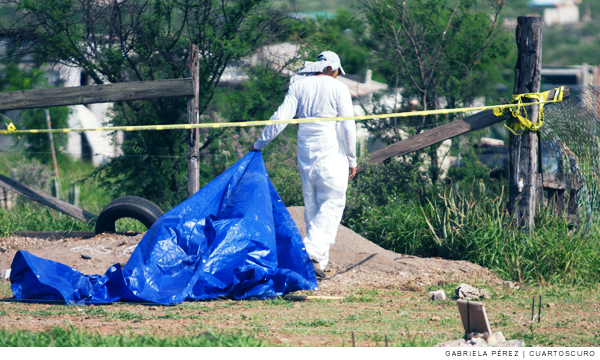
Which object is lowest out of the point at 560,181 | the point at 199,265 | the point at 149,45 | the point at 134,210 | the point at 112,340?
the point at 112,340

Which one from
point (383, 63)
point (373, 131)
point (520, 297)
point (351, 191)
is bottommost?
point (520, 297)

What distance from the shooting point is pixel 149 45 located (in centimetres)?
843

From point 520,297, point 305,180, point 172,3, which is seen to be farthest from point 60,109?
point 520,297

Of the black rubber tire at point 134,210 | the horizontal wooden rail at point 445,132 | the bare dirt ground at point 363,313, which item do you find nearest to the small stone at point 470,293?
the bare dirt ground at point 363,313

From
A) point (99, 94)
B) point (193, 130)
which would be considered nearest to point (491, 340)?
point (193, 130)

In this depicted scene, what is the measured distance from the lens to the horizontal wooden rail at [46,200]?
8.12 metres

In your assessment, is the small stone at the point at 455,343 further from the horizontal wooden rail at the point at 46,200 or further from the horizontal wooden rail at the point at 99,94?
the horizontal wooden rail at the point at 46,200

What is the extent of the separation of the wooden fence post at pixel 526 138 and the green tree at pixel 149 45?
145 inches

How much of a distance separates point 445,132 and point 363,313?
3.20m

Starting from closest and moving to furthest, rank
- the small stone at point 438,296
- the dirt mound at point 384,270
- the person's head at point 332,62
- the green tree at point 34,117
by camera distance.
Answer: the small stone at point 438,296 < the dirt mound at point 384,270 < the person's head at point 332,62 < the green tree at point 34,117

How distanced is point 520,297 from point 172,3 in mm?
5888

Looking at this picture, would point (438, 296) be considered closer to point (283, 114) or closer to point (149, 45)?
point (283, 114)

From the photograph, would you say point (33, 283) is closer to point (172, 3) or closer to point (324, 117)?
point (324, 117)

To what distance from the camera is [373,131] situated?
9305mm
